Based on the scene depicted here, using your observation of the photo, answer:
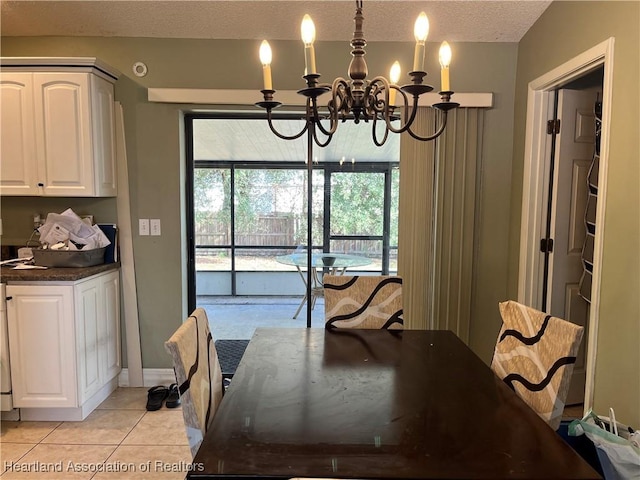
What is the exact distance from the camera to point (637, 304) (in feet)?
Answer: 5.93

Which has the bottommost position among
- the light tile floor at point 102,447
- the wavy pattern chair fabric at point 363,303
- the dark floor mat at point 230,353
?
the light tile floor at point 102,447

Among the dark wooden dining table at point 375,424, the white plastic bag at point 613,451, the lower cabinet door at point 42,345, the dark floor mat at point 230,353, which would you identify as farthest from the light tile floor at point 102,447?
the white plastic bag at point 613,451

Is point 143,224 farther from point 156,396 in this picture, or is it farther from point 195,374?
point 195,374

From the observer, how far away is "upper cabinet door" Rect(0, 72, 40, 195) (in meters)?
2.64

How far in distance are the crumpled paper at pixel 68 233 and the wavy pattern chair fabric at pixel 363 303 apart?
160 cm

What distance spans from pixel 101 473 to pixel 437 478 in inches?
73.7

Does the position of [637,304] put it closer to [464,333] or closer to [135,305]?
[464,333]

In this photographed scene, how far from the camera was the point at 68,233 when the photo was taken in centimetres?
268

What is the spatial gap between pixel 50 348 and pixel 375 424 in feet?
7.10

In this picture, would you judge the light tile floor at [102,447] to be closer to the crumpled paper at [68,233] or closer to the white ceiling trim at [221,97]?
the crumpled paper at [68,233]

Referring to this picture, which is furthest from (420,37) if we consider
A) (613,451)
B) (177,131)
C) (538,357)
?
(177,131)

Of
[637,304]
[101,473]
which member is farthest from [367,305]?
[101,473]

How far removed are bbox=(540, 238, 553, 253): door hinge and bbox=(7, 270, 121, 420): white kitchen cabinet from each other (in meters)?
2.94

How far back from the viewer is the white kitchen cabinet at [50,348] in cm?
244
